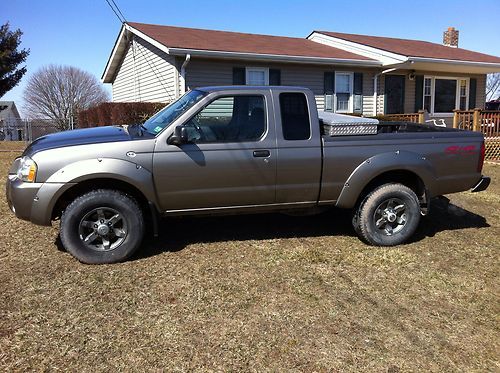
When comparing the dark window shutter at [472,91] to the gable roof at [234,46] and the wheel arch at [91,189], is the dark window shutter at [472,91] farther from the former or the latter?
the wheel arch at [91,189]

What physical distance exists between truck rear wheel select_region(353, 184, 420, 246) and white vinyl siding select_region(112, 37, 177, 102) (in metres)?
10.7

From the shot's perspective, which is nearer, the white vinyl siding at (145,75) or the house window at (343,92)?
the white vinyl siding at (145,75)

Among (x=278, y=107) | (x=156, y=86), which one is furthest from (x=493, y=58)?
(x=278, y=107)

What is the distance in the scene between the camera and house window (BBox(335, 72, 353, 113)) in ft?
56.7

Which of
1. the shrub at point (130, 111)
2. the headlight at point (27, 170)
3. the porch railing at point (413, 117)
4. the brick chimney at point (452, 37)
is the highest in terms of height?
the brick chimney at point (452, 37)

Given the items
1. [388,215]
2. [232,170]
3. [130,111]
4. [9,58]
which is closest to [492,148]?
[388,215]

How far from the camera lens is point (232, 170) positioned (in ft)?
15.4

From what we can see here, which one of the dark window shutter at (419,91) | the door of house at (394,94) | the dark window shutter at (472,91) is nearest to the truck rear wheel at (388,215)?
the door of house at (394,94)

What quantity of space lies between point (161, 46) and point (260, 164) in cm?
1035

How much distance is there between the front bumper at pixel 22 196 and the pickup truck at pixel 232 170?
1 centimetres

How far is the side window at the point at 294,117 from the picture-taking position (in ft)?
16.1

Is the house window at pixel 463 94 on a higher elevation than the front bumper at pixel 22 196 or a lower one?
higher

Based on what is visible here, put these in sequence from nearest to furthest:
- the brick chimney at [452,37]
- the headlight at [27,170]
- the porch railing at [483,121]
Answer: the headlight at [27,170], the porch railing at [483,121], the brick chimney at [452,37]

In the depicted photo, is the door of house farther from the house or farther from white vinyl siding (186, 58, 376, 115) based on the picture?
white vinyl siding (186, 58, 376, 115)
